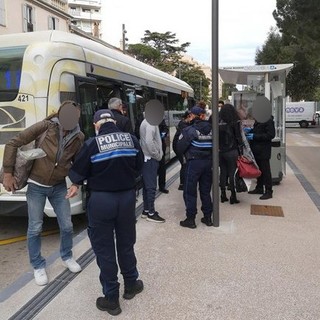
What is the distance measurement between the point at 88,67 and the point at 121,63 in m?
1.74

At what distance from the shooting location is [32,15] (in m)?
22.8

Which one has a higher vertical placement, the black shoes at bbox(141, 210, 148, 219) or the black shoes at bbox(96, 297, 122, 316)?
the black shoes at bbox(141, 210, 148, 219)

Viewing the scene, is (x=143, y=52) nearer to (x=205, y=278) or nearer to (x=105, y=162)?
(x=205, y=278)

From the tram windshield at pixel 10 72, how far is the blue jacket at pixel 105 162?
2.37 m

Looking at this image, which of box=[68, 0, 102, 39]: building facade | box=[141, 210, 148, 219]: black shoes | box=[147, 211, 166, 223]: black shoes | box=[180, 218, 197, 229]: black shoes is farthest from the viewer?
box=[68, 0, 102, 39]: building facade

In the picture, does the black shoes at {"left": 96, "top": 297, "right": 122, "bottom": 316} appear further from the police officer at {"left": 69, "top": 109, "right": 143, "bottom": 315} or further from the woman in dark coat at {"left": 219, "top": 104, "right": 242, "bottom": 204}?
the woman in dark coat at {"left": 219, "top": 104, "right": 242, "bottom": 204}

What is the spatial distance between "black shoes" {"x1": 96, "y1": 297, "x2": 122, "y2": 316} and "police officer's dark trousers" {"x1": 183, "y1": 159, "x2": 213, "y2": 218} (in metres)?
2.38

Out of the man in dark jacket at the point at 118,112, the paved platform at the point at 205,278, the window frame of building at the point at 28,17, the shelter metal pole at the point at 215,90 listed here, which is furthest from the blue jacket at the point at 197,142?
the window frame of building at the point at 28,17

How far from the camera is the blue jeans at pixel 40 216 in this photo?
3.85m

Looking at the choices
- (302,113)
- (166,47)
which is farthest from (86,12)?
(302,113)

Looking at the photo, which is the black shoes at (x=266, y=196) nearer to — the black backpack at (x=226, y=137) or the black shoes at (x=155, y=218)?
the black backpack at (x=226, y=137)

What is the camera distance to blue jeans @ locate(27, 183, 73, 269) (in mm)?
3850

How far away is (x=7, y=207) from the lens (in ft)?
16.9

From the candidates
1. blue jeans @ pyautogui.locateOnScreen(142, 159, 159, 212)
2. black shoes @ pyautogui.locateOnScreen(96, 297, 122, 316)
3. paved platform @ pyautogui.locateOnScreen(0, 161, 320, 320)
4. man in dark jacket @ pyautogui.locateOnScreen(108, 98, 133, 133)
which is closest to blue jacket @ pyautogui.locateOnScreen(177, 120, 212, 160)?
blue jeans @ pyautogui.locateOnScreen(142, 159, 159, 212)
